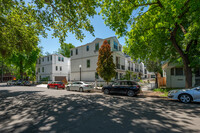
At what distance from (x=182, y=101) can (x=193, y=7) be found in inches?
269

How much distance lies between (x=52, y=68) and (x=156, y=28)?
31649 millimetres

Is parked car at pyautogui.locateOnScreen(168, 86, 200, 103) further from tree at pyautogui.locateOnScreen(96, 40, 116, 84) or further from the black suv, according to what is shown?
tree at pyautogui.locateOnScreen(96, 40, 116, 84)

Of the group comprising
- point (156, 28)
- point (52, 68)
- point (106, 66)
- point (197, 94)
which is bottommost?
point (197, 94)

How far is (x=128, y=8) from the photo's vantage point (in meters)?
9.95

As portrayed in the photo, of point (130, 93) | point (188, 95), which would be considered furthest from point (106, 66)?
point (188, 95)

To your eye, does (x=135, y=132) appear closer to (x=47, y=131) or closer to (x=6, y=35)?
(x=47, y=131)

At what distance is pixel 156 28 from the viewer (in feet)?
35.3

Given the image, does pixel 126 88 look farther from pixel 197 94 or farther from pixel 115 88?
pixel 197 94

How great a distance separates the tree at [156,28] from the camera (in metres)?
8.75

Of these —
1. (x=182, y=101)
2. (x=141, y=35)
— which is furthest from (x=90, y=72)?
(x=182, y=101)

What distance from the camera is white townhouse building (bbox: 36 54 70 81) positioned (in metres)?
34.9

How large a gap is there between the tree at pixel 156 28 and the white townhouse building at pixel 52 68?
93.9 feet

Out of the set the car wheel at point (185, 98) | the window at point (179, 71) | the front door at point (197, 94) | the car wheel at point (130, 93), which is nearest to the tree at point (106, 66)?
the car wheel at point (130, 93)

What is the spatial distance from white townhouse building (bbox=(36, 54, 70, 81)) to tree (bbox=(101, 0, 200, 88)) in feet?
93.9
